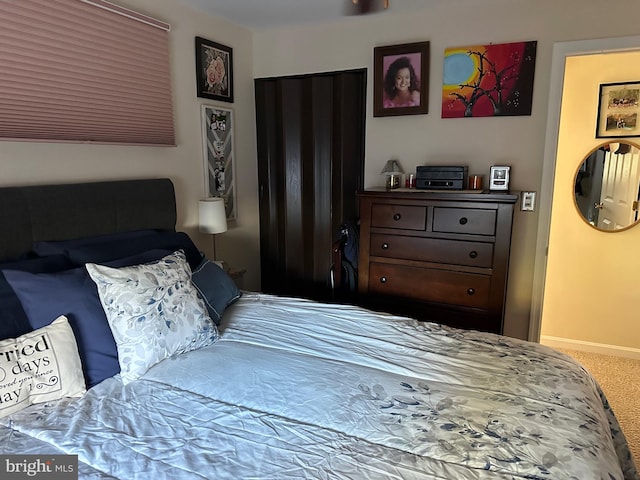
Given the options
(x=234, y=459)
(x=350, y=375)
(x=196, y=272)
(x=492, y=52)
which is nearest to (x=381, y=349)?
(x=350, y=375)

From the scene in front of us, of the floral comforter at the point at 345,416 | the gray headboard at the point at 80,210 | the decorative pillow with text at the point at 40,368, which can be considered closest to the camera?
the floral comforter at the point at 345,416

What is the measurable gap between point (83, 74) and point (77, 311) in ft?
4.09

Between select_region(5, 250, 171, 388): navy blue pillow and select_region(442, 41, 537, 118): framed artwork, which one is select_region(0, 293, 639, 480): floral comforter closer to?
select_region(5, 250, 171, 388): navy blue pillow

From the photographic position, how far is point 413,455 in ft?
3.64

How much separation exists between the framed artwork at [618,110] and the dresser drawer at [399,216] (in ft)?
5.52

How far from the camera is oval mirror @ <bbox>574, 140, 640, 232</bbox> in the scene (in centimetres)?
312

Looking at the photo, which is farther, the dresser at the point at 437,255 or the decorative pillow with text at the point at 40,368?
the dresser at the point at 437,255

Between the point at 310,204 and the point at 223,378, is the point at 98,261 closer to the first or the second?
the point at 223,378

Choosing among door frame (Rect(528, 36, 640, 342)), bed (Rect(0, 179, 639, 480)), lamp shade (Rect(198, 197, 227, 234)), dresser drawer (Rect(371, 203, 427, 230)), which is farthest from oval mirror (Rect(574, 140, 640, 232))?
lamp shade (Rect(198, 197, 227, 234))

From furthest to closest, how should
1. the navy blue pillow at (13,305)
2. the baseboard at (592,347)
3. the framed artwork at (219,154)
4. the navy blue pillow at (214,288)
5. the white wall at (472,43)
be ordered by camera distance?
1. the baseboard at (592,347)
2. the framed artwork at (219,154)
3. the white wall at (472,43)
4. the navy blue pillow at (214,288)
5. the navy blue pillow at (13,305)

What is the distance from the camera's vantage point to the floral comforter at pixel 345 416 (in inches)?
42.6

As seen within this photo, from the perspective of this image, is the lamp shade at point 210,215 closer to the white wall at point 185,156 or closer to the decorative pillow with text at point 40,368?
the white wall at point 185,156

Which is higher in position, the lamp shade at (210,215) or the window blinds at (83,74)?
the window blinds at (83,74)
